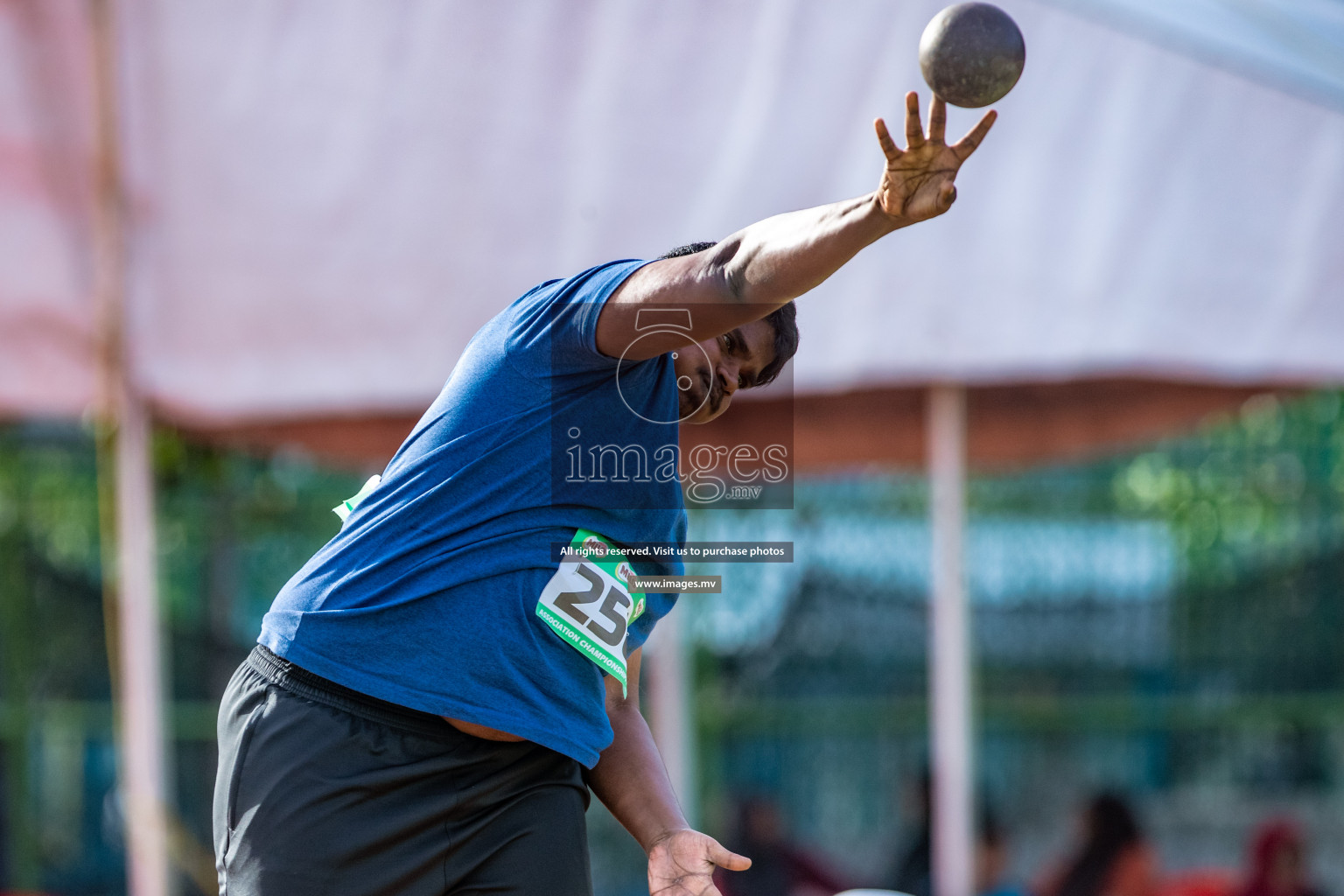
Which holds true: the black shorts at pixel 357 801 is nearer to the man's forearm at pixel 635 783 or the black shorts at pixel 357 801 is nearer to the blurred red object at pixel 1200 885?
the man's forearm at pixel 635 783

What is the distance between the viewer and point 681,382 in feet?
7.20

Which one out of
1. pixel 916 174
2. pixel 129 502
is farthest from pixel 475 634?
pixel 129 502

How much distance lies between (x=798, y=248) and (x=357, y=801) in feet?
3.28

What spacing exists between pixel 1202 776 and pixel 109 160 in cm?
606

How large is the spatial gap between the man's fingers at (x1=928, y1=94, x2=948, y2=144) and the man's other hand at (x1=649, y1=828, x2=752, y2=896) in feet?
3.60

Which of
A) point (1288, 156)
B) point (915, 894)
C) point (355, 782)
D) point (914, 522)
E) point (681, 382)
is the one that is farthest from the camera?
point (914, 522)

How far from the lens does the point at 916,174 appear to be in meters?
1.68

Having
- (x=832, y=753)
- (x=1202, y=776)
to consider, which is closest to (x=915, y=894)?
(x=832, y=753)

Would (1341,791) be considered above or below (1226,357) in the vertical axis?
below

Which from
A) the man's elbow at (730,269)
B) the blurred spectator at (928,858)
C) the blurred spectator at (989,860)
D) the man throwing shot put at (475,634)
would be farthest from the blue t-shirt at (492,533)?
the blurred spectator at (989,860)

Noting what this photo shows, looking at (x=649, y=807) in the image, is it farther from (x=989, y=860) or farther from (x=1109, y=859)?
(x=989, y=860)

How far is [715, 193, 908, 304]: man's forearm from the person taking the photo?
5.61 ft

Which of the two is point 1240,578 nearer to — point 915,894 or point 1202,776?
point 1202,776

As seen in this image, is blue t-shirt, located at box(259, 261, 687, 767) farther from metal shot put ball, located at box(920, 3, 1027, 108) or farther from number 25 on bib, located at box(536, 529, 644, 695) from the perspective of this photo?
metal shot put ball, located at box(920, 3, 1027, 108)
